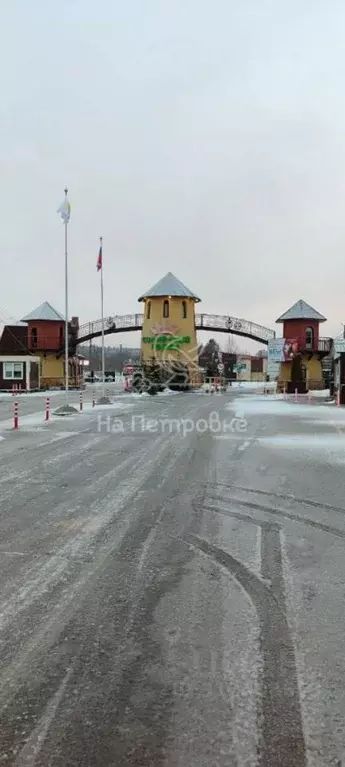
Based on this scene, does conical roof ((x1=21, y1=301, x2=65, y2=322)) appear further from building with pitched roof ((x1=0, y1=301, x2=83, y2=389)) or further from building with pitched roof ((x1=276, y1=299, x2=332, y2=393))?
building with pitched roof ((x1=276, y1=299, x2=332, y2=393))

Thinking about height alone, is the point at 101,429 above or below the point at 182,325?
below

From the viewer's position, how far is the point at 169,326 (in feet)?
202

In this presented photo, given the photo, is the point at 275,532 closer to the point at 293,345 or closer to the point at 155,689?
the point at 155,689

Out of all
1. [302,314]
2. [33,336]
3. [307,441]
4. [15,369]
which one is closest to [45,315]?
[33,336]

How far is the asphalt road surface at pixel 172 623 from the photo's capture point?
120 inches

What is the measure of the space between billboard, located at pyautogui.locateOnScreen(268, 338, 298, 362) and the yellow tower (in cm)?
876

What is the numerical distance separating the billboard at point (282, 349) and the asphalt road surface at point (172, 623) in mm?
49048

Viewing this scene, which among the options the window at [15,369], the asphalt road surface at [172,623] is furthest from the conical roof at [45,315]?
the asphalt road surface at [172,623]

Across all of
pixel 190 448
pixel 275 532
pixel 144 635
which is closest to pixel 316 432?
pixel 190 448

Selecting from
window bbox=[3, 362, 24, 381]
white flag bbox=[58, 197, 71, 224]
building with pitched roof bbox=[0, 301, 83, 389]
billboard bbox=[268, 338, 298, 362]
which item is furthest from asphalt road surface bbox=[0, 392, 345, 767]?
building with pitched roof bbox=[0, 301, 83, 389]

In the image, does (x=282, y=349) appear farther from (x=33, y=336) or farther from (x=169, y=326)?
(x=33, y=336)

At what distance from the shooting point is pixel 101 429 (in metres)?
20.3

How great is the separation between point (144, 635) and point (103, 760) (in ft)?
4.54

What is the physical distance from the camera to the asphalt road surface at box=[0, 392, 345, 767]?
120 inches
